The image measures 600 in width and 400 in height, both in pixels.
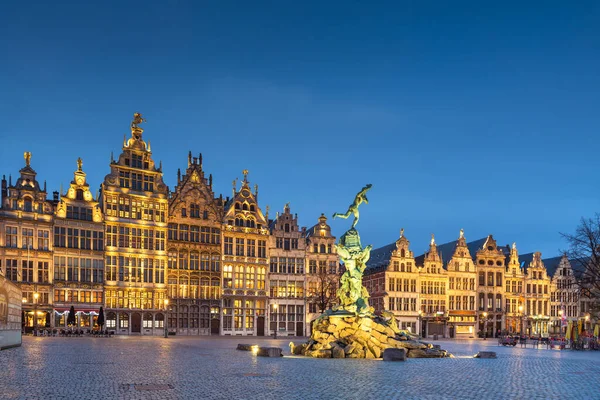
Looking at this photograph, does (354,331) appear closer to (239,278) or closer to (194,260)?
(194,260)

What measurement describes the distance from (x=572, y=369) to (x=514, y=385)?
930 centimetres

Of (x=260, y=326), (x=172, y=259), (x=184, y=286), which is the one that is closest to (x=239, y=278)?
(x=260, y=326)

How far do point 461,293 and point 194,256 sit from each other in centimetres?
3778

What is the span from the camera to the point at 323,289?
259ft

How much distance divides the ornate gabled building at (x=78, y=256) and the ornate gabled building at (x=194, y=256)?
316 inches

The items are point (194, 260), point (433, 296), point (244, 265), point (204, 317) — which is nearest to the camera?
point (204, 317)

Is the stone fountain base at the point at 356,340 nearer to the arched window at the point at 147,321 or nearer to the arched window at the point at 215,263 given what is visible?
the arched window at the point at 147,321

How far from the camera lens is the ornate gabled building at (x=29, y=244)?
2589 inches

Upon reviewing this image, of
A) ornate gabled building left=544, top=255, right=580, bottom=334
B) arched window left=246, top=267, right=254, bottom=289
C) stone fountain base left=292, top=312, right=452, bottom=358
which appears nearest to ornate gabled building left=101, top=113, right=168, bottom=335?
arched window left=246, top=267, right=254, bottom=289

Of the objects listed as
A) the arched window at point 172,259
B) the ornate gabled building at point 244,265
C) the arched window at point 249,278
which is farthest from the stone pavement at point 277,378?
the arched window at point 249,278

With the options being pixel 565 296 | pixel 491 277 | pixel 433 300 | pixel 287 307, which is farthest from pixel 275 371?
pixel 565 296

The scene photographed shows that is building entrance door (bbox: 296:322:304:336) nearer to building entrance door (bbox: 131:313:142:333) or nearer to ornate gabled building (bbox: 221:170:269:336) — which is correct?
ornate gabled building (bbox: 221:170:269:336)

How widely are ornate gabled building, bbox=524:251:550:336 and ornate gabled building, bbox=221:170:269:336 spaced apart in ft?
133

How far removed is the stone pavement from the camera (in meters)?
18.8
